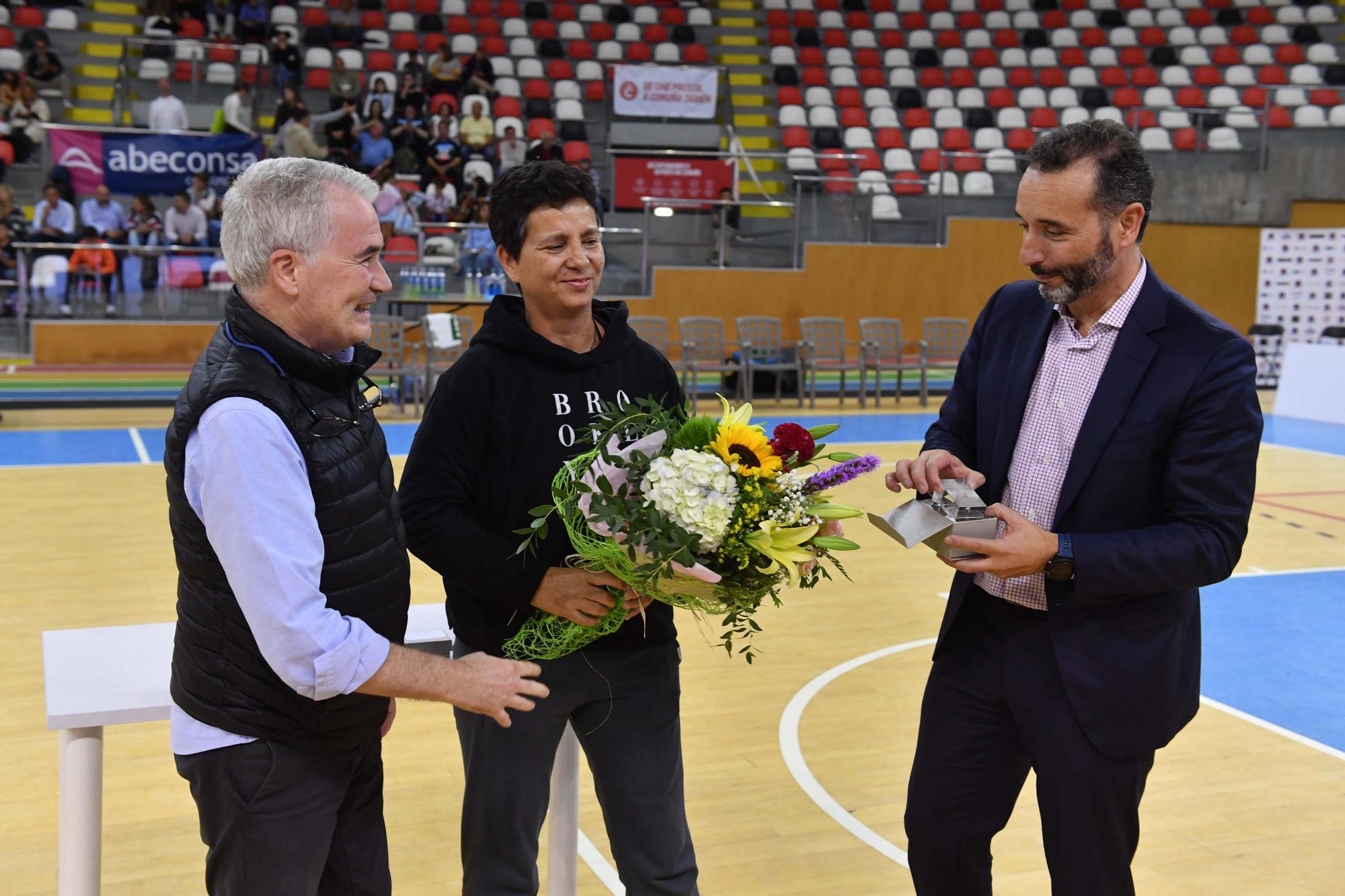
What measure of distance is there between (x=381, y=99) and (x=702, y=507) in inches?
606

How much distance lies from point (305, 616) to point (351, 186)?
2.39ft

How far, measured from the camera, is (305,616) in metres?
1.96

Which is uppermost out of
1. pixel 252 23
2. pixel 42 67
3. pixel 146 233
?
pixel 252 23

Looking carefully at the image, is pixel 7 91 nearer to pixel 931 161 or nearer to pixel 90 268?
pixel 90 268

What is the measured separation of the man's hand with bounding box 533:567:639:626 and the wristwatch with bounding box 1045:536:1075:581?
79cm

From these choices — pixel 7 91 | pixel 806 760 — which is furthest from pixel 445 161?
pixel 806 760

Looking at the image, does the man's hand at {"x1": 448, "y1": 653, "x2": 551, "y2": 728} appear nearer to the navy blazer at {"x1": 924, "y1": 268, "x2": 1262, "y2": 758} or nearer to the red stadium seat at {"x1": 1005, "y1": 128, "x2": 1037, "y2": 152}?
the navy blazer at {"x1": 924, "y1": 268, "x2": 1262, "y2": 758}

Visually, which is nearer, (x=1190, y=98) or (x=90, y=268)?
(x=90, y=268)

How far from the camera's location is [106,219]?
13.8 m

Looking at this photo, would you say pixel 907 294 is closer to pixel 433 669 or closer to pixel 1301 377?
pixel 1301 377

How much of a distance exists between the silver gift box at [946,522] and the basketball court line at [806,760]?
1.56 meters

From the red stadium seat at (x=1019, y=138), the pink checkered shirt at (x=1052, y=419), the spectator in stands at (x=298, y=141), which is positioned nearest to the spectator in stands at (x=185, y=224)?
the spectator in stands at (x=298, y=141)

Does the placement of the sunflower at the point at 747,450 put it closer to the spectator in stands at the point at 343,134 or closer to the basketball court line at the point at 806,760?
the basketball court line at the point at 806,760

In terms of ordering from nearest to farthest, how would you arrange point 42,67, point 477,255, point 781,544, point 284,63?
1. point 781,544
2. point 477,255
3. point 42,67
4. point 284,63
